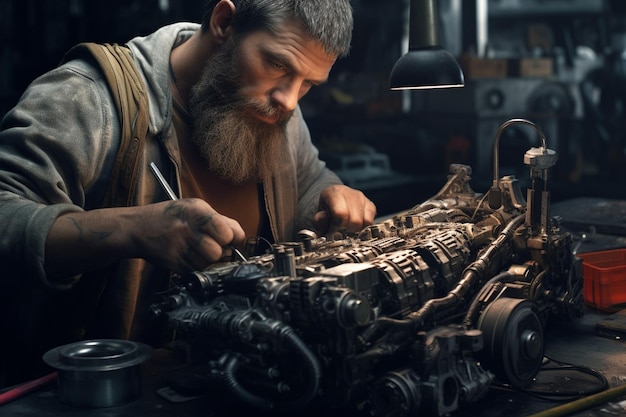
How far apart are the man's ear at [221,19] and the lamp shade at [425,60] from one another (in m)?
0.57

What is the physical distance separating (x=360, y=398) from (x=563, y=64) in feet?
23.6

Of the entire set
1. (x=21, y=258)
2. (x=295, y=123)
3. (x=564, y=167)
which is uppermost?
(x=295, y=123)

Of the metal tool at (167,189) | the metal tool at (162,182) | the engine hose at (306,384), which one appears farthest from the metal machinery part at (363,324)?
the metal tool at (162,182)

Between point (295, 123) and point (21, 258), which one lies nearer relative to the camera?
point (21, 258)

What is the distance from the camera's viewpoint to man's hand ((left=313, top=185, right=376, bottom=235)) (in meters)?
2.74

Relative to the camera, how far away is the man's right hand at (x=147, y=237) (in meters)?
2.02

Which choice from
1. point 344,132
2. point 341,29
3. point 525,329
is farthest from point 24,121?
point 344,132

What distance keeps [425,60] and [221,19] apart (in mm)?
641

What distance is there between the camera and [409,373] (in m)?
1.87

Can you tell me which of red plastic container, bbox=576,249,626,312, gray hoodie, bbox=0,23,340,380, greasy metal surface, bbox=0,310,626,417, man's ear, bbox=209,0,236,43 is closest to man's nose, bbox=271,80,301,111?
man's ear, bbox=209,0,236,43

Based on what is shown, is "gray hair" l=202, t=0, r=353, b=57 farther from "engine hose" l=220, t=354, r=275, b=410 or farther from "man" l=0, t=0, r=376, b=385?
"engine hose" l=220, t=354, r=275, b=410

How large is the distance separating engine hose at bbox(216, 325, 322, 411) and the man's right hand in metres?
0.27

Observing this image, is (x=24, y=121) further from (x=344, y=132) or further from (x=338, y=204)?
(x=344, y=132)

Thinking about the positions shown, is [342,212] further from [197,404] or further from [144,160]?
[197,404]
